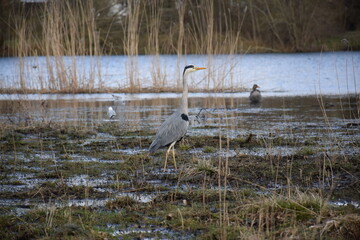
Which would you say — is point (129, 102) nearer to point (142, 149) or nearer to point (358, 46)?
point (142, 149)

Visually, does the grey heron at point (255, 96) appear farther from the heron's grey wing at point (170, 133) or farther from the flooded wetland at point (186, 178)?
the heron's grey wing at point (170, 133)

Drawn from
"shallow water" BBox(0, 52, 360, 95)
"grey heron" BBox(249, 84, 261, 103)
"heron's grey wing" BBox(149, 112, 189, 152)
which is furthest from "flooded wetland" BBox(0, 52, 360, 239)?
"shallow water" BBox(0, 52, 360, 95)

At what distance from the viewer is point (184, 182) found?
6094 mm

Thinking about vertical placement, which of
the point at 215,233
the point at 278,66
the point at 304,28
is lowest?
the point at 215,233

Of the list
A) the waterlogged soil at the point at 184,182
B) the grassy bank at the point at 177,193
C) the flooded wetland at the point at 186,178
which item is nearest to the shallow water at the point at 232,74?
the flooded wetland at the point at 186,178

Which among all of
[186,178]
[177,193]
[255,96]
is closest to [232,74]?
[255,96]

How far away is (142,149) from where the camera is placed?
27.1 feet

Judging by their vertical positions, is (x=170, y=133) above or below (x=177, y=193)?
above

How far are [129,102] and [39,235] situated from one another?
39.8 feet

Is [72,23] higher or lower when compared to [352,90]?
higher

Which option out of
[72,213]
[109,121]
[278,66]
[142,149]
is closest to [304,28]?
[278,66]

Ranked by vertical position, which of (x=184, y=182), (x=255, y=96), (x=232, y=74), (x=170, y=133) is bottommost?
(x=184, y=182)

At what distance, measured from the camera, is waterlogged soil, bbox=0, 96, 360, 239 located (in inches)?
170

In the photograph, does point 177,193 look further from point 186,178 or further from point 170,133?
point 170,133
